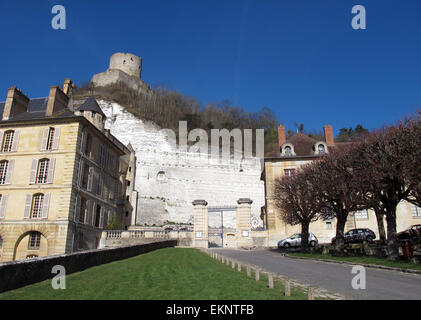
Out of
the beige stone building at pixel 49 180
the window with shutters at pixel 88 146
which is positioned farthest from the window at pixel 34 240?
the window with shutters at pixel 88 146

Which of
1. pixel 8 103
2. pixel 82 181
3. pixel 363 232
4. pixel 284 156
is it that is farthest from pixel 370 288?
pixel 8 103

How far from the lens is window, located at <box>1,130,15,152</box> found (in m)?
25.6

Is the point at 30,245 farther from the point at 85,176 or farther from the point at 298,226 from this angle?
the point at 298,226

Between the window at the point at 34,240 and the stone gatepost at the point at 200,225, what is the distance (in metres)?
12.1

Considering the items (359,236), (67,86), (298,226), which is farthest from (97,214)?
(359,236)

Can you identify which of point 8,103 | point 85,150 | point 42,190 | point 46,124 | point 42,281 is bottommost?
point 42,281

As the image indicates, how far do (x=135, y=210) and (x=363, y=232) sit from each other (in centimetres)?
3130

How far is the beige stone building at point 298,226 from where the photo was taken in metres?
29.7

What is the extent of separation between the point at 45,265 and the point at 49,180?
53.7ft

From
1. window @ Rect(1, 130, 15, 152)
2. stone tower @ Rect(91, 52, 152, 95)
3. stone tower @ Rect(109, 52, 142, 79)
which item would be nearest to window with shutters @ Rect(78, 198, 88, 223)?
window @ Rect(1, 130, 15, 152)

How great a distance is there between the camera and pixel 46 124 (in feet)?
83.8

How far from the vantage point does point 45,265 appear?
361 inches

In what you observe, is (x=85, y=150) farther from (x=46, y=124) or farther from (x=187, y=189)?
(x=187, y=189)

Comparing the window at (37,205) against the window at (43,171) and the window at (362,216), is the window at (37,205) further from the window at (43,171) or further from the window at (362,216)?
the window at (362,216)
